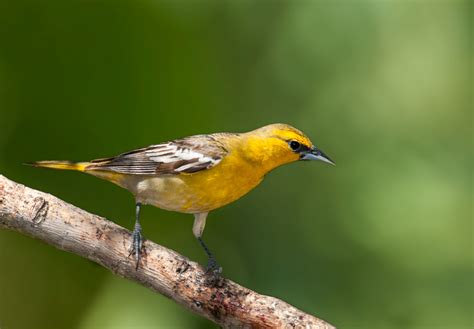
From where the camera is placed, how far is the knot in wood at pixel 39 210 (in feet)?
9.70

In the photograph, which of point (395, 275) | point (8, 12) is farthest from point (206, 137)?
point (395, 275)

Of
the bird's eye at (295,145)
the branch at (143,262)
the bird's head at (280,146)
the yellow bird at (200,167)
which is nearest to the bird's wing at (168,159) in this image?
the yellow bird at (200,167)

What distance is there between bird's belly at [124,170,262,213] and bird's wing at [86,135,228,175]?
0.04 meters

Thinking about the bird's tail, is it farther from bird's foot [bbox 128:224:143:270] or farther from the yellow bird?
bird's foot [bbox 128:224:143:270]

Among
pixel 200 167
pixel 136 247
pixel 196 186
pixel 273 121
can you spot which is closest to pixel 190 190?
pixel 196 186

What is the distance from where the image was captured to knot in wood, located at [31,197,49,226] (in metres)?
2.96

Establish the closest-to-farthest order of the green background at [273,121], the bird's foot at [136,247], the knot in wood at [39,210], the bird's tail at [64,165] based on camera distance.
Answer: the knot in wood at [39,210], the bird's foot at [136,247], the bird's tail at [64,165], the green background at [273,121]

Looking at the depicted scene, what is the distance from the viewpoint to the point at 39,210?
2.97m

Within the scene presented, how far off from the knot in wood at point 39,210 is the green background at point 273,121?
0.94 meters

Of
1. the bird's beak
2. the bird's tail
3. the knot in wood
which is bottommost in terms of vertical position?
the knot in wood

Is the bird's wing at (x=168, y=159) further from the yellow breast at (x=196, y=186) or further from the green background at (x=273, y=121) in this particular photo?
the green background at (x=273, y=121)

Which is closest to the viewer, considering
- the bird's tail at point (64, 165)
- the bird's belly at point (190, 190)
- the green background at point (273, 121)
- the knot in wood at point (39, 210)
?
the knot in wood at point (39, 210)

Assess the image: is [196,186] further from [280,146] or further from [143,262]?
[143,262]

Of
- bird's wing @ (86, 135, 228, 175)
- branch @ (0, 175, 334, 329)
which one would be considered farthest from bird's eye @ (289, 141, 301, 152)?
branch @ (0, 175, 334, 329)
